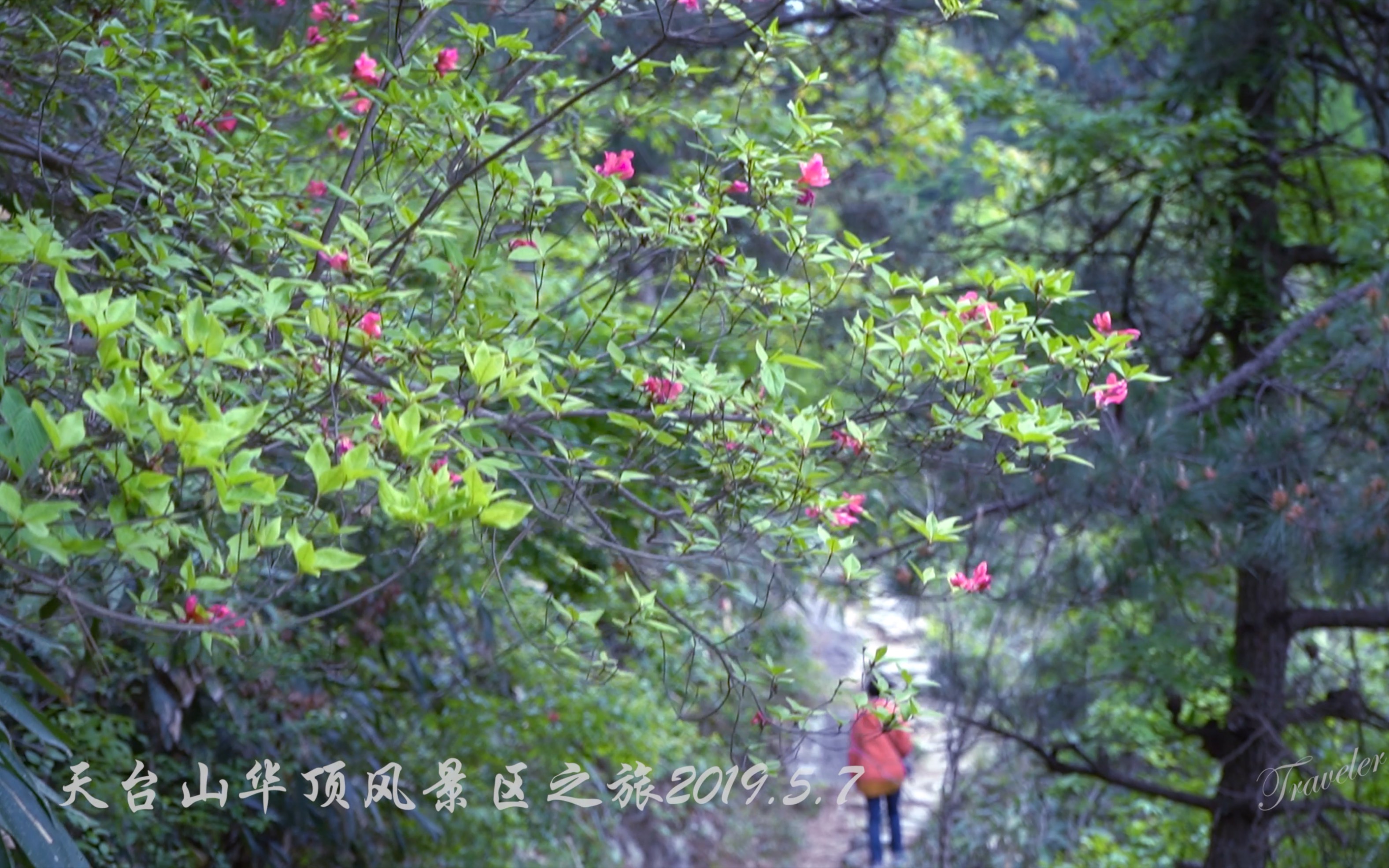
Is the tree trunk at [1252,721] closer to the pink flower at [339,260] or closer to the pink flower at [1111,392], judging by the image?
the pink flower at [1111,392]

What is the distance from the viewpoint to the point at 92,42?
226 centimetres

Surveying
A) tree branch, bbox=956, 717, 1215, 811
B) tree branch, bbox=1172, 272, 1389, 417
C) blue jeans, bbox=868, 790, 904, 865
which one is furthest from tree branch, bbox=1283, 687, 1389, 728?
blue jeans, bbox=868, 790, 904, 865

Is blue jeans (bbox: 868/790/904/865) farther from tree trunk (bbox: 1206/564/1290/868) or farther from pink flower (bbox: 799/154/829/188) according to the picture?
pink flower (bbox: 799/154/829/188)

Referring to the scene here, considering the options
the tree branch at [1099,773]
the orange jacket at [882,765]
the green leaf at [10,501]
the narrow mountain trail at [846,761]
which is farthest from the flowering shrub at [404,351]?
the orange jacket at [882,765]

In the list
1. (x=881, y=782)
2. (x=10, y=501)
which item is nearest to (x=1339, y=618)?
(x=881, y=782)

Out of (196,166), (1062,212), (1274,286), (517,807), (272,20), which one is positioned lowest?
(517,807)

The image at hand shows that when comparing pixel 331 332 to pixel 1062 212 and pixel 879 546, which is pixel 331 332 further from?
pixel 1062 212

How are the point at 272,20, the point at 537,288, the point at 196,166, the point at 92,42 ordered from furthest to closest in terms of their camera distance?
1. the point at 272,20
2. the point at 92,42
3. the point at 196,166
4. the point at 537,288

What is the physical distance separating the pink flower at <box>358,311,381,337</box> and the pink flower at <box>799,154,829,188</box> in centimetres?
78

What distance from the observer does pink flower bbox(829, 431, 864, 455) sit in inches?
80.0

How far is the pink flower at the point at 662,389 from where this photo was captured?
1.98 metres

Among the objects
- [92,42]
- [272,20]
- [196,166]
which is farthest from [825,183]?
[272,20]

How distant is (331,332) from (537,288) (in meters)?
0.38

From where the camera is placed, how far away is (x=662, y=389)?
6.49 feet
